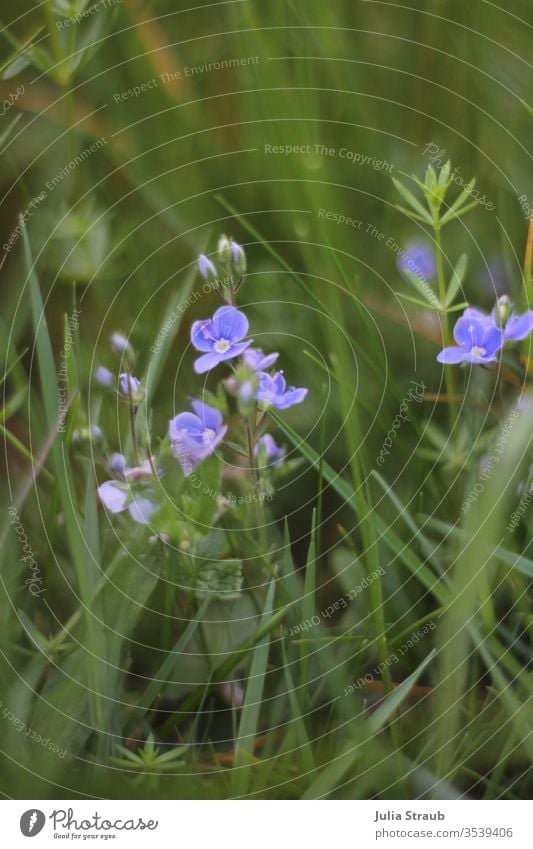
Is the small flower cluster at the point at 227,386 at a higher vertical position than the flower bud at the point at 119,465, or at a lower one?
higher

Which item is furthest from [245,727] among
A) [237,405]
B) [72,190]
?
[72,190]

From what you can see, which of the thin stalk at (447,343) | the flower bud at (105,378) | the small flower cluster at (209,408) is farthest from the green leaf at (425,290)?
the flower bud at (105,378)

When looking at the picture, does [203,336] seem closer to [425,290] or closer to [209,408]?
[209,408]

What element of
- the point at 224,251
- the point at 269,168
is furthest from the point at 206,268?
the point at 269,168

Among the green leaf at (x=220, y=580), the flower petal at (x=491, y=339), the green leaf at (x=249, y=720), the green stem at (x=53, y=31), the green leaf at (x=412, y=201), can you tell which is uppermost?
the green stem at (x=53, y=31)

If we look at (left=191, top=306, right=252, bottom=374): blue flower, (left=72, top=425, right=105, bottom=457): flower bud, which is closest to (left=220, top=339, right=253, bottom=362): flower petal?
(left=191, top=306, right=252, bottom=374): blue flower

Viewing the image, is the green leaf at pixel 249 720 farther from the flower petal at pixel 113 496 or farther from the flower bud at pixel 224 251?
the flower bud at pixel 224 251

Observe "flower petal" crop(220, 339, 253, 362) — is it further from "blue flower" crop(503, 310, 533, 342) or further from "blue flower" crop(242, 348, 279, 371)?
"blue flower" crop(503, 310, 533, 342)
